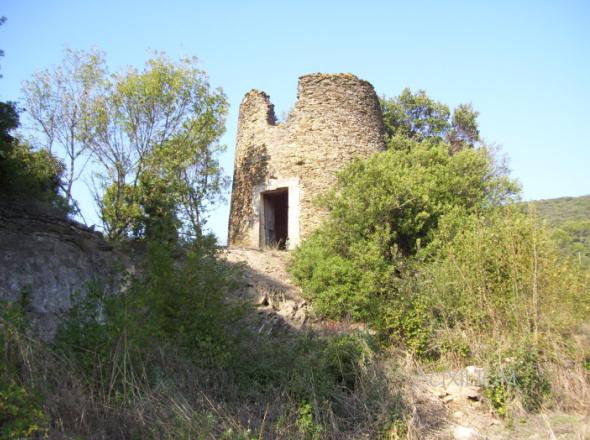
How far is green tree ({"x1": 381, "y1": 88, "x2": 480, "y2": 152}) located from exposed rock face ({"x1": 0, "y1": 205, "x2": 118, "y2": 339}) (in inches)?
497

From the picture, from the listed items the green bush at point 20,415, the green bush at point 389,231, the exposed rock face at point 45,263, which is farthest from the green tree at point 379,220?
the green bush at point 20,415

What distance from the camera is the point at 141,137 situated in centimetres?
1381

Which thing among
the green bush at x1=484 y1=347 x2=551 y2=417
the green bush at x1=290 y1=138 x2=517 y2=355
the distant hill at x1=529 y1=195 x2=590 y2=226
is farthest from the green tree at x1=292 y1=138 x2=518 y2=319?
the distant hill at x1=529 y1=195 x2=590 y2=226

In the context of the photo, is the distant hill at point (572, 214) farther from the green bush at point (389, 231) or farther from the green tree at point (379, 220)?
the green tree at point (379, 220)

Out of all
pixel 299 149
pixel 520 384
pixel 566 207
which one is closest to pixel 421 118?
pixel 299 149

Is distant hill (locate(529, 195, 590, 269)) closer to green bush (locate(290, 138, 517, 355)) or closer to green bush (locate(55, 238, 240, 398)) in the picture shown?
green bush (locate(290, 138, 517, 355))

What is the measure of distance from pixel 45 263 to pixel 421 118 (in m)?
14.6

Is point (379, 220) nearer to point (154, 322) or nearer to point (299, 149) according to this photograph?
point (299, 149)

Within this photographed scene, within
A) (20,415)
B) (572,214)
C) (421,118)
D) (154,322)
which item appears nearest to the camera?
(20,415)

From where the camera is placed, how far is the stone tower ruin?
1298 cm

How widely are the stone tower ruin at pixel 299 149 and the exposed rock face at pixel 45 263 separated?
227 inches

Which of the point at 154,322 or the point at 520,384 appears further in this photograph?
the point at 520,384

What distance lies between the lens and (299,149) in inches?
523

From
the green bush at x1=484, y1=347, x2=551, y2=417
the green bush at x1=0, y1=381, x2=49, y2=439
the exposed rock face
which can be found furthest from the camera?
the green bush at x1=484, y1=347, x2=551, y2=417
